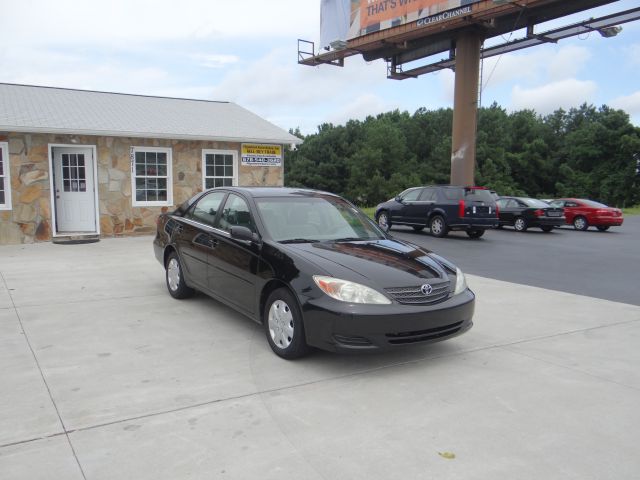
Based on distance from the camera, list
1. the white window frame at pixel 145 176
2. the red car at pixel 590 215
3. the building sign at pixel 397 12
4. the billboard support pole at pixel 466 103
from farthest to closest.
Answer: the billboard support pole at pixel 466 103, the red car at pixel 590 215, the building sign at pixel 397 12, the white window frame at pixel 145 176

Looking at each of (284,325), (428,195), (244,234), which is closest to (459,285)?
(284,325)

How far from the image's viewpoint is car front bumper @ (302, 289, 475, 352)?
170 inches

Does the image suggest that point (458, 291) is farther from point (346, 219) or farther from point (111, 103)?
point (111, 103)

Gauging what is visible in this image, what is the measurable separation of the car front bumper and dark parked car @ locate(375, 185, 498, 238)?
39.6 feet

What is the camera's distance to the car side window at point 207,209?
6.38m

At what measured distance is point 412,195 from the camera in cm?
1798

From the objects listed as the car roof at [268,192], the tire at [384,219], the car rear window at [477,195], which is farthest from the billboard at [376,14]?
the car roof at [268,192]

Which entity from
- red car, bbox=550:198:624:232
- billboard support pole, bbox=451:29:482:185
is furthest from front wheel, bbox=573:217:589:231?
billboard support pole, bbox=451:29:482:185

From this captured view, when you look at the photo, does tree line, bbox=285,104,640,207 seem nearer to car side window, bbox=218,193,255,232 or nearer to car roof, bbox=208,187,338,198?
car roof, bbox=208,187,338,198

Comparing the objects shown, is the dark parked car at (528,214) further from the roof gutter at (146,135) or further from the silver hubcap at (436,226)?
the roof gutter at (146,135)

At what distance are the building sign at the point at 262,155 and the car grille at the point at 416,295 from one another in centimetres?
1156

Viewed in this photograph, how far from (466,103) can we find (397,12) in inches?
202

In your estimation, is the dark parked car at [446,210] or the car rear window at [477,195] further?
the car rear window at [477,195]

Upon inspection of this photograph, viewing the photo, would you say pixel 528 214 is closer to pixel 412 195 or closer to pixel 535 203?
pixel 535 203
